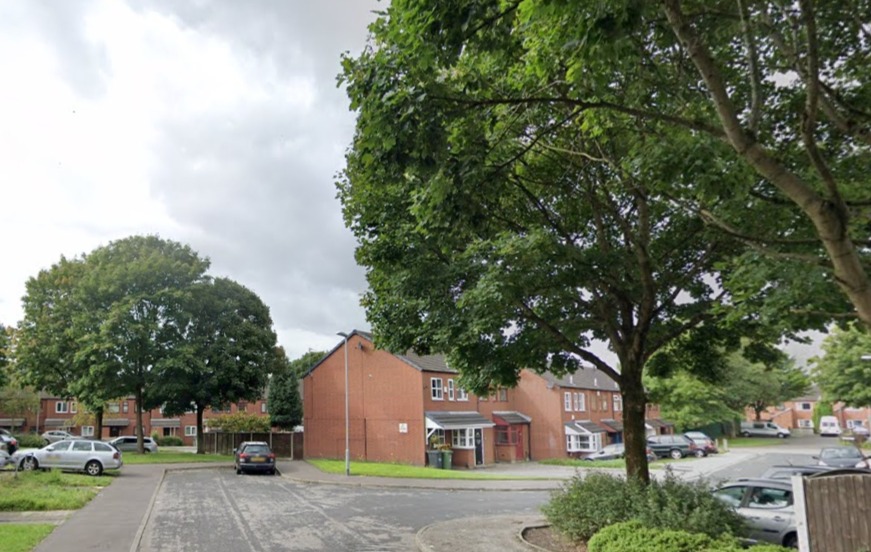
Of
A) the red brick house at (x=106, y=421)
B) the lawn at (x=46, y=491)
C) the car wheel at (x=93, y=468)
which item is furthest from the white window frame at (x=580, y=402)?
the red brick house at (x=106, y=421)

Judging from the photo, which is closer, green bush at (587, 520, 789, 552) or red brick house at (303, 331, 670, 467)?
green bush at (587, 520, 789, 552)

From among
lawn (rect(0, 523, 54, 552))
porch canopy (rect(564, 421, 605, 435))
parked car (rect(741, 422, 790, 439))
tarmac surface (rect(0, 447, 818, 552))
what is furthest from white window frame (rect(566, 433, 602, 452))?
lawn (rect(0, 523, 54, 552))

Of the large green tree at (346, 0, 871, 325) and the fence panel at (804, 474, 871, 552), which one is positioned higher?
the large green tree at (346, 0, 871, 325)

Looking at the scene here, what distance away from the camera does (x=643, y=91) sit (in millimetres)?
7973

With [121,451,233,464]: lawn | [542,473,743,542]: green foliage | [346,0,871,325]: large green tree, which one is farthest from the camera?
[121,451,233,464]: lawn

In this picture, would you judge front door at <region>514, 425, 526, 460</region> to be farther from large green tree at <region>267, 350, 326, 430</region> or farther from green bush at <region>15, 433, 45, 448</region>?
green bush at <region>15, 433, 45, 448</region>

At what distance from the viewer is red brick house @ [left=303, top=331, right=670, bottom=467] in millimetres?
36031

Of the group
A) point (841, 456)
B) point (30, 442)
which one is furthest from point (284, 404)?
point (841, 456)

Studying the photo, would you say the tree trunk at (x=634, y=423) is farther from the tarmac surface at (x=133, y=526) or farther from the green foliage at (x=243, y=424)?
the green foliage at (x=243, y=424)

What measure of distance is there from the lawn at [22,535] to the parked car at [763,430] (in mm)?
74962

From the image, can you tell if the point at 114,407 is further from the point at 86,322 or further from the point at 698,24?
the point at 698,24

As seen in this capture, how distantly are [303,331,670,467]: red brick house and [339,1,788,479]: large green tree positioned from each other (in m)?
21.2

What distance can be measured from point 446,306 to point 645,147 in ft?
18.8

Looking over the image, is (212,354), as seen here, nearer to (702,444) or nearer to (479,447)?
(479,447)
